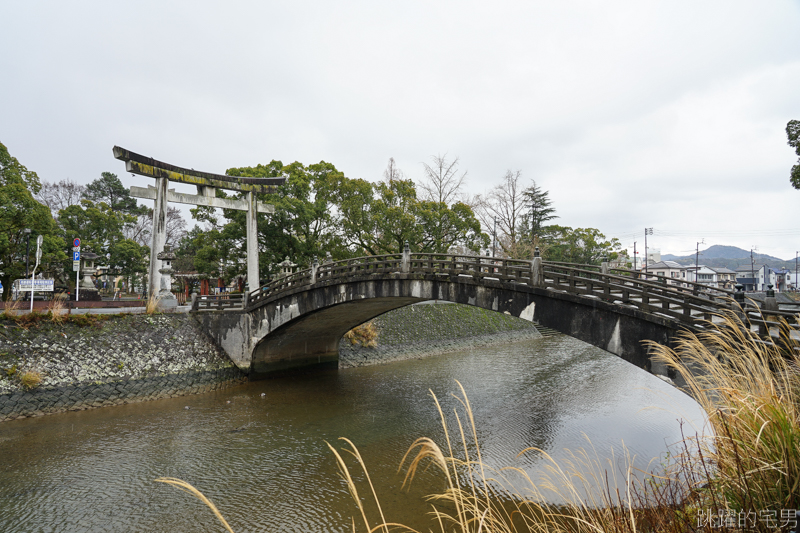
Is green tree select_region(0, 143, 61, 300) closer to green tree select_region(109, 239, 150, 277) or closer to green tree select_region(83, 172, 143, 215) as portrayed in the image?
green tree select_region(109, 239, 150, 277)

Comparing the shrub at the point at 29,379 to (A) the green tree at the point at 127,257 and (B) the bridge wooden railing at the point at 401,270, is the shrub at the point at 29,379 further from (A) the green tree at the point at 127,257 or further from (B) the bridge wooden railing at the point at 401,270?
(A) the green tree at the point at 127,257

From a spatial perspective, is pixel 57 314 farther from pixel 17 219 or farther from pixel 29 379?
pixel 17 219

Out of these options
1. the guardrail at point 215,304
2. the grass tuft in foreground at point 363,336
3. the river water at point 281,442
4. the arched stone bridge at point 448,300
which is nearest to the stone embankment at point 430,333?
the grass tuft in foreground at point 363,336

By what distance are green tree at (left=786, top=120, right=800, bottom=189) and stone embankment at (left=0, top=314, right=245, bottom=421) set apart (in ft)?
76.6

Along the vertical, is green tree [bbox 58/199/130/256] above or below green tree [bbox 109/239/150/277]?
above

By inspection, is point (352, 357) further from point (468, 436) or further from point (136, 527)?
point (136, 527)

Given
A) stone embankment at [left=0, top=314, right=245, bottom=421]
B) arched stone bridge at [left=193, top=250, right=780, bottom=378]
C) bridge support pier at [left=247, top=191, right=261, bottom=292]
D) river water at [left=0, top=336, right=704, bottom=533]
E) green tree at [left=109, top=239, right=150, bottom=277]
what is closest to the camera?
river water at [left=0, top=336, right=704, bottom=533]

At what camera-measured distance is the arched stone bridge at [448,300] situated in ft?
29.8

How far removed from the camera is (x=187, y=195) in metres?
19.3

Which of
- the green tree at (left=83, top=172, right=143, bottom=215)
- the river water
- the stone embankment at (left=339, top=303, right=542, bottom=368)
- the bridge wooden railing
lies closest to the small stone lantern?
the bridge wooden railing

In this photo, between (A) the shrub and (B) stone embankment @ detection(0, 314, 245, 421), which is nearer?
(A) the shrub

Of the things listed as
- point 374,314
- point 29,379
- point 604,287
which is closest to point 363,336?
point 374,314

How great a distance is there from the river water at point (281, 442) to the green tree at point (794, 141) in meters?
9.18

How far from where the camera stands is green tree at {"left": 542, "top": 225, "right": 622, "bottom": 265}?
135 feet
